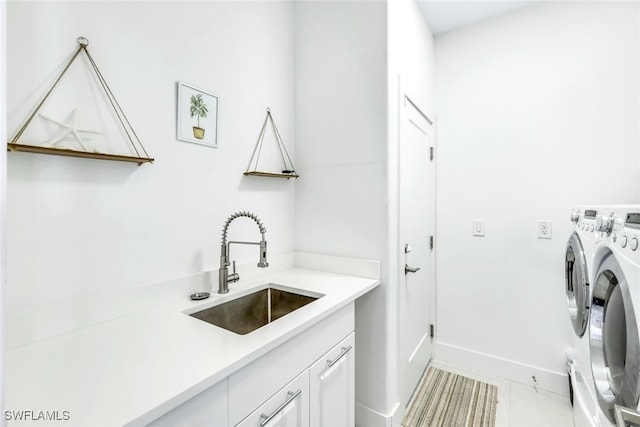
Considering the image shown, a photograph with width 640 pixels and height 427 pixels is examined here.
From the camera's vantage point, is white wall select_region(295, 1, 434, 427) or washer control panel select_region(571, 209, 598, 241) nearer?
washer control panel select_region(571, 209, 598, 241)

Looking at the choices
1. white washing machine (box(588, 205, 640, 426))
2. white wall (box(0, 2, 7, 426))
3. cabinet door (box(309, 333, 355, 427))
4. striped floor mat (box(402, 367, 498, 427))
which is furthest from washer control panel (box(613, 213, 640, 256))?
striped floor mat (box(402, 367, 498, 427))

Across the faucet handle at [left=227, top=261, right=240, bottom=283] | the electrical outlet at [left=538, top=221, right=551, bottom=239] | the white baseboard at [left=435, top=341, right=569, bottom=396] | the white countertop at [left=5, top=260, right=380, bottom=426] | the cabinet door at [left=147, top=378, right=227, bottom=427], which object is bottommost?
the white baseboard at [left=435, top=341, right=569, bottom=396]

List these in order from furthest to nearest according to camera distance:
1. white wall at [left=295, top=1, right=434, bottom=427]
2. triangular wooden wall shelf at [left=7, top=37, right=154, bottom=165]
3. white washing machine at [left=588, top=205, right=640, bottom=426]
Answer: white wall at [left=295, top=1, right=434, bottom=427] < triangular wooden wall shelf at [left=7, top=37, right=154, bottom=165] < white washing machine at [left=588, top=205, right=640, bottom=426]

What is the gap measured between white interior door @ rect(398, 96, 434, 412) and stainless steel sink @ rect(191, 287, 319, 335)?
2.19 ft

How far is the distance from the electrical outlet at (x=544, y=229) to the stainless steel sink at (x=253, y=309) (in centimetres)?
167

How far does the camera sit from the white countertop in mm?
586

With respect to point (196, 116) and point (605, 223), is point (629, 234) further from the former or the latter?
point (196, 116)

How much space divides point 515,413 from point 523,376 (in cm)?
38

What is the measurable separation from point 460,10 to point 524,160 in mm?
1146

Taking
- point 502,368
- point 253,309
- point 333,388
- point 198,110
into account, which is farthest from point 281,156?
point 502,368

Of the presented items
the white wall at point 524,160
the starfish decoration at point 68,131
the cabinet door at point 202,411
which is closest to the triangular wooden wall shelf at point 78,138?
the starfish decoration at point 68,131

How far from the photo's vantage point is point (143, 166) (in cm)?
112

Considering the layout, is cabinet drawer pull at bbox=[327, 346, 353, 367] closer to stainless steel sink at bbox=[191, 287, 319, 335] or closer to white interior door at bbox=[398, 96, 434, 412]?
stainless steel sink at bbox=[191, 287, 319, 335]

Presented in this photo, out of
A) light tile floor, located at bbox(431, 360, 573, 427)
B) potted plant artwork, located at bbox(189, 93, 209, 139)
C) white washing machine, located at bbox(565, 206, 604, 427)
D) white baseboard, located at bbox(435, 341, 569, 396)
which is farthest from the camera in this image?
white baseboard, located at bbox(435, 341, 569, 396)
